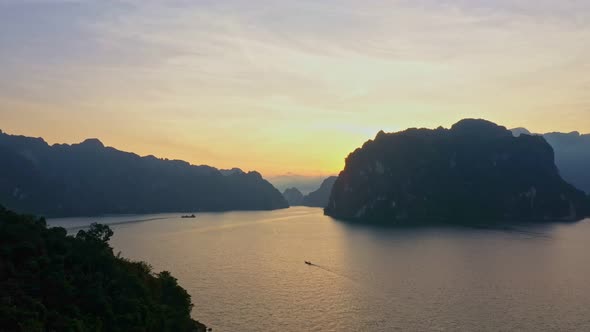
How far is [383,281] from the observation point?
305ft

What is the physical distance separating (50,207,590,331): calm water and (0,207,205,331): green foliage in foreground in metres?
13.7

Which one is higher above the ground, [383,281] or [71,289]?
[71,289]

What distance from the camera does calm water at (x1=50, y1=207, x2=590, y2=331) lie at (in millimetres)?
67750

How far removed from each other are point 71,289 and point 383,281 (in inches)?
2471

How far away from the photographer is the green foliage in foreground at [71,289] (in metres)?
41.2

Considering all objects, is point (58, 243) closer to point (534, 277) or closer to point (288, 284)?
point (288, 284)

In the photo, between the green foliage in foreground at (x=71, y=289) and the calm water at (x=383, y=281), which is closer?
the green foliage in foreground at (x=71, y=289)

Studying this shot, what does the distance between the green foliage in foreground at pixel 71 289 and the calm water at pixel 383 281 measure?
1373cm

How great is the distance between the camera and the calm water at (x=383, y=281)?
67750 millimetres

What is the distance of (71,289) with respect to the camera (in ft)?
151

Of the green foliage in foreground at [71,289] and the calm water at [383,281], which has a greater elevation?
the green foliage in foreground at [71,289]

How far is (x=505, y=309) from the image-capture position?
7256 centimetres

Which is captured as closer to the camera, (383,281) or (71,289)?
(71,289)

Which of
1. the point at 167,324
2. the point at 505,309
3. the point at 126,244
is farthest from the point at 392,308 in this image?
the point at 126,244
